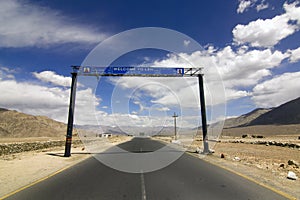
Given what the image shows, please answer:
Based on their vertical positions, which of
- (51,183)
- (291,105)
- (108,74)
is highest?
(291,105)

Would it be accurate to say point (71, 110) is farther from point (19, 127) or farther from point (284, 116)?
point (284, 116)

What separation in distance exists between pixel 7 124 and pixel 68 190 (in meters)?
131

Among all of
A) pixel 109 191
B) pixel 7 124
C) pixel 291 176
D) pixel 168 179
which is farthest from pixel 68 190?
pixel 7 124

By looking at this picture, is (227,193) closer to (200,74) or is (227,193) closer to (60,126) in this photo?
(200,74)

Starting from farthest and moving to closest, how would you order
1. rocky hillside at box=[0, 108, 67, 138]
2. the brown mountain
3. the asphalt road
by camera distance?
1. the brown mountain
2. rocky hillside at box=[0, 108, 67, 138]
3. the asphalt road

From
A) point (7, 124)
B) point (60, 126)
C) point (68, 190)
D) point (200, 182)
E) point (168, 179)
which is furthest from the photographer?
point (60, 126)

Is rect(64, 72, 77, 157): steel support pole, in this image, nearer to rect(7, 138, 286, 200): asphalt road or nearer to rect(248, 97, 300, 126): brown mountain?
rect(7, 138, 286, 200): asphalt road

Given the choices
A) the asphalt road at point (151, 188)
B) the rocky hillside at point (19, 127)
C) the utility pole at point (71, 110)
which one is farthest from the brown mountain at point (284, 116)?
the asphalt road at point (151, 188)

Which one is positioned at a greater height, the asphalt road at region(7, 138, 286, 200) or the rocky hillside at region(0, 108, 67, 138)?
the rocky hillside at region(0, 108, 67, 138)

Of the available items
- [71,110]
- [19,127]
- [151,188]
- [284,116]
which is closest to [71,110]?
[71,110]

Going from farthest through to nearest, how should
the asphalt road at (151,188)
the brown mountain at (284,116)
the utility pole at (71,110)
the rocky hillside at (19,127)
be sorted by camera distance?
the brown mountain at (284,116) < the rocky hillside at (19,127) < the utility pole at (71,110) < the asphalt road at (151,188)

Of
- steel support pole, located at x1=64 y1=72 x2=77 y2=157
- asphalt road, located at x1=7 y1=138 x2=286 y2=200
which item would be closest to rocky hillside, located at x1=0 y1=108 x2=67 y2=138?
steel support pole, located at x1=64 y1=72 x2=77 y2=157

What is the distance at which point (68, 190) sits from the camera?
7.79 metres

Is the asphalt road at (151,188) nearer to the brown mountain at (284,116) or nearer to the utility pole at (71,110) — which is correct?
the utility pole at (71,110)
